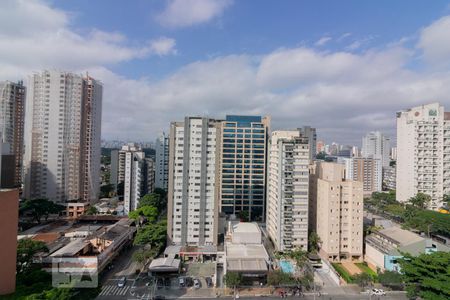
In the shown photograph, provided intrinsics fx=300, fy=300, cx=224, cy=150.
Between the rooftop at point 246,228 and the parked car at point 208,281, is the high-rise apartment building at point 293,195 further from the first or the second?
the parked car at point 208,281

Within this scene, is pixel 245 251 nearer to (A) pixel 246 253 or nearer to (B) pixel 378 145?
(A) pixel 246 253

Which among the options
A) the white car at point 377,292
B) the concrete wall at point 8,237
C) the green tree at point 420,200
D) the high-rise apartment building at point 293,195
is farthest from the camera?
the green tree at point 420,200

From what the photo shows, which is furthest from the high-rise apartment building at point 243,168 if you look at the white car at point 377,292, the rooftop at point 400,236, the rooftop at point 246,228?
the white car at point 377,292

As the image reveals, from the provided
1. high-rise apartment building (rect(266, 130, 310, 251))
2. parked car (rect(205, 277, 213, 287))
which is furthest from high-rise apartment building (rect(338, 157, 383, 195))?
parked car (rect(205, 277, 213, 287))

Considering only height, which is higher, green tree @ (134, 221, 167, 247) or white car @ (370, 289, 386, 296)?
green tree @ (134, 221, 167, 247)

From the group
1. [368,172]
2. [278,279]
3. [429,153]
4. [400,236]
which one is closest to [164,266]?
[278,279]

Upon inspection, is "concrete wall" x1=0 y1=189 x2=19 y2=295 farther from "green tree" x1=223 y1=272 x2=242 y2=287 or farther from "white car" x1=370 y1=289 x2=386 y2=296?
"white car" x1=370 y1=289 x2=386 y2=296
